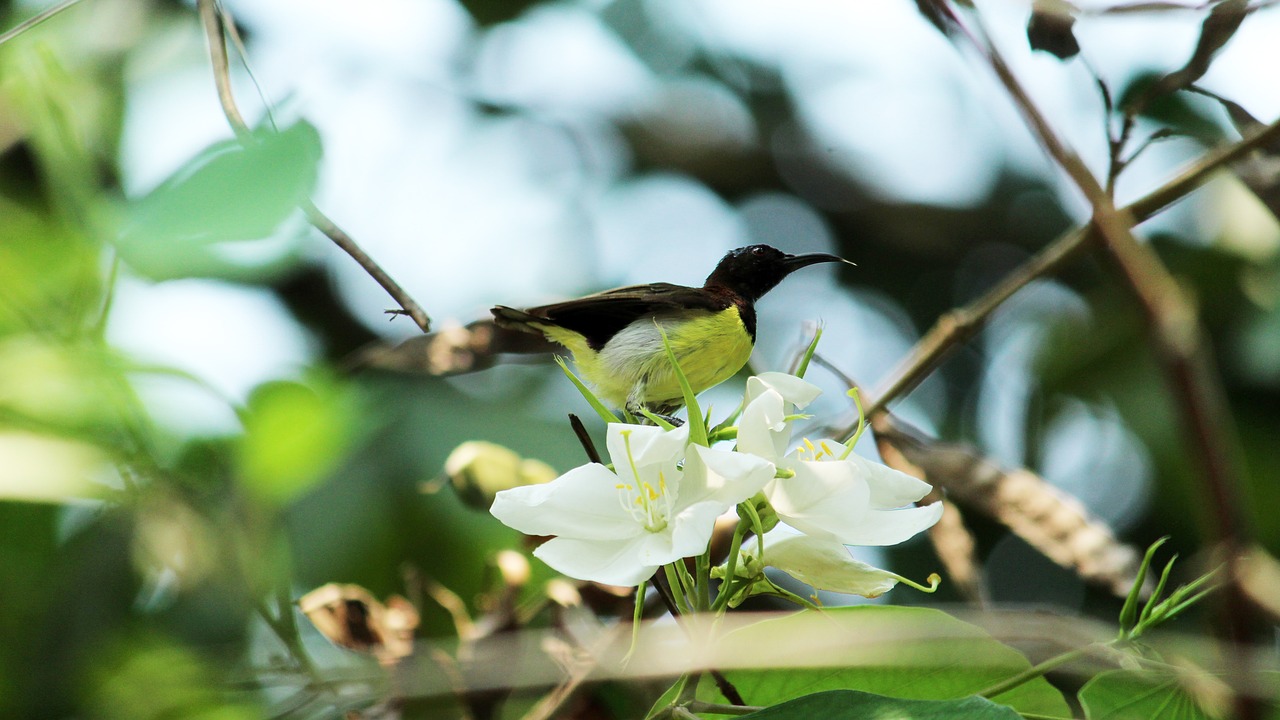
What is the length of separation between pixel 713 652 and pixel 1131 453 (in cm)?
416

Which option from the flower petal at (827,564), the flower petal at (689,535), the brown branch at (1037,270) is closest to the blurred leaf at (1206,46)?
the brown branch at (1037,270)

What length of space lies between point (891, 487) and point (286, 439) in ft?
5.67

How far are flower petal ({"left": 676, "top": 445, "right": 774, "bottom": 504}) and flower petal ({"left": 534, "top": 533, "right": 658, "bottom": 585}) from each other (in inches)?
3.2

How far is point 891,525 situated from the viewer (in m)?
1.18

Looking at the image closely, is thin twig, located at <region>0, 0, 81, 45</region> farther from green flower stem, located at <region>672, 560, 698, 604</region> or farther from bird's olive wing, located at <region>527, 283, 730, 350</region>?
green flower stem, located at <region>672, 560, 698, 604</region>

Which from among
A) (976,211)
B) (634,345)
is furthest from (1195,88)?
(976,211)

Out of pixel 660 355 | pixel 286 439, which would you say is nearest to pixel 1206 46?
pixel 660 355

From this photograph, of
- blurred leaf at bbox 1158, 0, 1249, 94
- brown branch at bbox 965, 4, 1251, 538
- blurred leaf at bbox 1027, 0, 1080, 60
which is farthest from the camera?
blurred leaf at bbox 1158, 0, 1249, 94

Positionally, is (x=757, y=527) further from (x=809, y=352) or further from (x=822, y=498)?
(x=809, y=352)

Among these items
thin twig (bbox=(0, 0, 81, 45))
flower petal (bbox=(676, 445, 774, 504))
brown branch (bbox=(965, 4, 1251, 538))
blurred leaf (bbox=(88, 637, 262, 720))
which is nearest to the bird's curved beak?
brown branch (bbox=(965, 4, 1251, 538))

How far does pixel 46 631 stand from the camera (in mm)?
2701

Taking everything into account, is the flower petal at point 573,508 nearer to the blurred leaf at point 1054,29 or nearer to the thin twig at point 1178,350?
the thin twig at point 1178,350

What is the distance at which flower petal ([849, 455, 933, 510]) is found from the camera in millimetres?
1214

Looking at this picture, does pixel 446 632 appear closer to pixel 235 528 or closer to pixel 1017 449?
pixel 235 528
